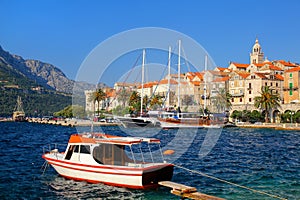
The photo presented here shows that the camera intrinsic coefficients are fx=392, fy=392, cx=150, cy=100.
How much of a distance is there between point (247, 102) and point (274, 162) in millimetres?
82976

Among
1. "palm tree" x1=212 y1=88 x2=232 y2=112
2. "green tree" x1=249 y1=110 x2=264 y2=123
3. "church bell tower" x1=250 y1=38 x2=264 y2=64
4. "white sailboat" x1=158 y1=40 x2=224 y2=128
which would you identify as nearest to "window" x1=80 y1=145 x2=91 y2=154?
"white sailboat" x1=158 y1=40 x2=224 y2=128

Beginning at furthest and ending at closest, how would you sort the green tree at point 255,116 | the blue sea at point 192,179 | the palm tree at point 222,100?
the palm tree at point 222,100 → the green tree at point 255,116 → the blue sea at point 192,179

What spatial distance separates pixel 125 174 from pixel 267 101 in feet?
287

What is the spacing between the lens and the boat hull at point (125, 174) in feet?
68.5

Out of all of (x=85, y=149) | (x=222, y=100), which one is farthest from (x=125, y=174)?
(x=222, y=100)

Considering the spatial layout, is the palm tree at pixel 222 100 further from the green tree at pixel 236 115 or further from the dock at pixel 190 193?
the dock at pixel 190 193

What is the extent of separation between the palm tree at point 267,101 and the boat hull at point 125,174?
8655cm

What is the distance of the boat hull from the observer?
68.5 ft

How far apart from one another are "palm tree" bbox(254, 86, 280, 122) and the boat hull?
86.6 metres

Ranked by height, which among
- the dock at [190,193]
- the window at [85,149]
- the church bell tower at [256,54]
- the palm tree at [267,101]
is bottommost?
the dock at [190,193]

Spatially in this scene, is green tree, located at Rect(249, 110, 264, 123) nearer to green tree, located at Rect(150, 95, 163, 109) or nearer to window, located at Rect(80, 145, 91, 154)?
green tree, located at Rect(150, 95, 163, 109)

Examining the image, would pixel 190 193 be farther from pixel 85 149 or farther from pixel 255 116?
pixel 255 116

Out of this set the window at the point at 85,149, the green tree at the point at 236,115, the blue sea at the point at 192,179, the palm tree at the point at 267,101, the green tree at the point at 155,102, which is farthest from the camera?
the green tree at the point at 155,102

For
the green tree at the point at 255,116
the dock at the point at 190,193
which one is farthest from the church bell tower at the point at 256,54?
the dock at the point at 190,193
